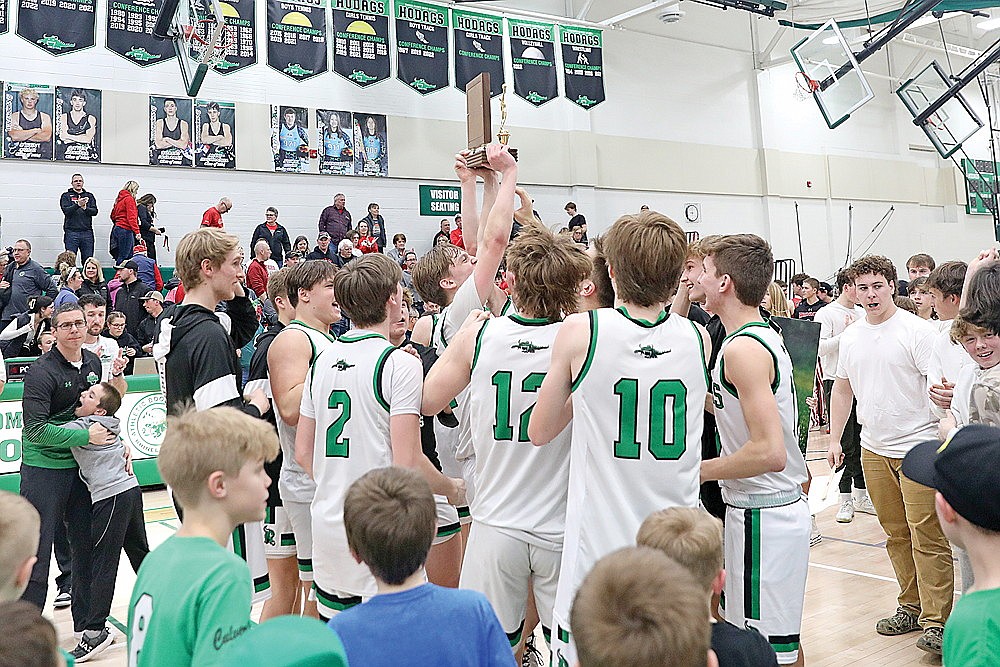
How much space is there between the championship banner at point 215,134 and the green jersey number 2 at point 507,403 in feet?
42.0

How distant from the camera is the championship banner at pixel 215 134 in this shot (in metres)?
14.2

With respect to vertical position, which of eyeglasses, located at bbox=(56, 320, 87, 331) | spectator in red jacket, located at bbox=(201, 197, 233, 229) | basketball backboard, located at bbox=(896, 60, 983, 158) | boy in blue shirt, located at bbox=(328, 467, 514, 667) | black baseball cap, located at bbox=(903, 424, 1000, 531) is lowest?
boy in blue shirt, located at bbox=(328, 467, 514, 667)

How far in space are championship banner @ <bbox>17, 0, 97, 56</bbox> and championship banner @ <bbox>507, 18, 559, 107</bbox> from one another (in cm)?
634

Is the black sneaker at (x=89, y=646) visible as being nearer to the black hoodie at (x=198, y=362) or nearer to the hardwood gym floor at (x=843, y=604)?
the hardwood gym floor at (x=843, y=604)

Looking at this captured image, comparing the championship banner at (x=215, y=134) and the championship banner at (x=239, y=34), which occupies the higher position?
the championship banner at (x=239, y=34)

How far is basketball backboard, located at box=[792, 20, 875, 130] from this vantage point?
44.8 ft

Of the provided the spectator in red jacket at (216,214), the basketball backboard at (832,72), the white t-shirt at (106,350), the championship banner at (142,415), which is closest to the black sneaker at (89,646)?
the championship banner at (142,415)

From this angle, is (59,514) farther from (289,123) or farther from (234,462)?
(289,123)

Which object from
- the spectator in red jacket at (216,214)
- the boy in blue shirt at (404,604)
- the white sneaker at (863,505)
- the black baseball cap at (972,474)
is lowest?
the white sneaker at (863,505)

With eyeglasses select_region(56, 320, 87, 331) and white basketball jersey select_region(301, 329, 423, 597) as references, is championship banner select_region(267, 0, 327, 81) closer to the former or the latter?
eyeglasses select_region(56, 320, 87, 331)

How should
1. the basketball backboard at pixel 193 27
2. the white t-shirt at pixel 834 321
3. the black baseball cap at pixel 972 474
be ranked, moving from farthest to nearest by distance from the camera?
the basketball backboard at pixel 193 27, the white t-shirt at pixel 834 321, the black baseball cap at pixel 972 474

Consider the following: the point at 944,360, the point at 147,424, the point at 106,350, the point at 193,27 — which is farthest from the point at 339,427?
the point at 193,27

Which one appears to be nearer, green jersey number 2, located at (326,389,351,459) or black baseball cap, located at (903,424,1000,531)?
black baseball cap, located at (903,424,1000,531)

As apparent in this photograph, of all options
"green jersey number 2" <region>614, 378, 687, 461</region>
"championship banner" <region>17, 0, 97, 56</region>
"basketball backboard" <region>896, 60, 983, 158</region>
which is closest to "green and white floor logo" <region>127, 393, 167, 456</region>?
"championship banner" <region>17, 0, 97, 56</region>
